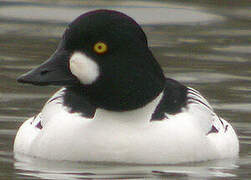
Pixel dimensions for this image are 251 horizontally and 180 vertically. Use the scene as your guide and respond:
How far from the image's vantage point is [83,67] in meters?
11.2

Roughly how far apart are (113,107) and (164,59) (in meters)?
4.95

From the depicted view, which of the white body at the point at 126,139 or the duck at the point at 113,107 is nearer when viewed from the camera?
the duck at the point at 113,107

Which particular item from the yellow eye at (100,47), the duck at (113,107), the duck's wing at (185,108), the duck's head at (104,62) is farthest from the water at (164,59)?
the yellow eye at (100,47)

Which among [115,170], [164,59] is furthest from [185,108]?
[164,59]

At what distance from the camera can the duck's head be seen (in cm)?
1120

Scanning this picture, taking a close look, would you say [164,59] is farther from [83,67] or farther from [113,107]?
[83,67]

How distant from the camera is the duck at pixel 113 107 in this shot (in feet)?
36.9

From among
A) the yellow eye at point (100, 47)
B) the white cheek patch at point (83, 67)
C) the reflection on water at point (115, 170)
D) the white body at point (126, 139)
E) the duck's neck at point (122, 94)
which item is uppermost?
the yellow eye at point (100, 47)

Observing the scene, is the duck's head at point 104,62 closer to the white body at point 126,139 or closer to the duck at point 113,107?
the duck at point 113,107

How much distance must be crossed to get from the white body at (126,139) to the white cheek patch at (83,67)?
1.61 ft

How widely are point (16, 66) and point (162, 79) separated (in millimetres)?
4540

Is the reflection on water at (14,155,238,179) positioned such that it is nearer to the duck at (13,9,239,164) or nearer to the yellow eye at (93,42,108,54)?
the duck at (13,9,239,164)

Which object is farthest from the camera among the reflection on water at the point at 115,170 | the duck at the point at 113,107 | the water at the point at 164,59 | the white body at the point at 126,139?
the white body at the point at 126,139

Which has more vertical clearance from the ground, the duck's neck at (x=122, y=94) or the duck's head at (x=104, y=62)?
the duck's head at (x=104, y=62)
